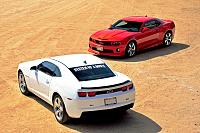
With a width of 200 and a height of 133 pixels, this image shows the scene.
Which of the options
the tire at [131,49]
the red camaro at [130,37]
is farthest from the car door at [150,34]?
the tire at [131,49]

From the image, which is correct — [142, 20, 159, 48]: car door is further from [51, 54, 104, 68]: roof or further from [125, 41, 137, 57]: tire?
[51, 54, 104, 68]: roof

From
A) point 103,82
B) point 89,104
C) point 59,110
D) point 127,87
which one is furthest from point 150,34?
point 89,104

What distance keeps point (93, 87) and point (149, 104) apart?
2.61 metres

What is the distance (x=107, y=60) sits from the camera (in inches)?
655

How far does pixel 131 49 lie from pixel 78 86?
7.47 meters

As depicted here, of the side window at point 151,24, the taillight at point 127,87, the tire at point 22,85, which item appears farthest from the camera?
the side window at point 151,24

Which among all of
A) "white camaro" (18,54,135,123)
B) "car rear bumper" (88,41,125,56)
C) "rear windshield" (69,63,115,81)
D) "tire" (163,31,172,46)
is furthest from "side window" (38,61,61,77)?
"tire" (163,31,172,46)

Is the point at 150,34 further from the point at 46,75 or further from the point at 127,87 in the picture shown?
the point at 127,87

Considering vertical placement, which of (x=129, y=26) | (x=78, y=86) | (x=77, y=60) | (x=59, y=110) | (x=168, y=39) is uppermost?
(x=77, y=60)

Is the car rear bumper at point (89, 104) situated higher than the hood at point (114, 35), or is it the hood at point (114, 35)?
the car rear bumper at point (89, 104)

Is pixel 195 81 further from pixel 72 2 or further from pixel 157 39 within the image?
pixel 72 2

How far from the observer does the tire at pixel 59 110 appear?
33.3 feet

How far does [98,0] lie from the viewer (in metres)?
31.7

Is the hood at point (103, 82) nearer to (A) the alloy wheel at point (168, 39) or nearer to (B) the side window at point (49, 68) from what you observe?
(B) the side window at point (49, 68)
